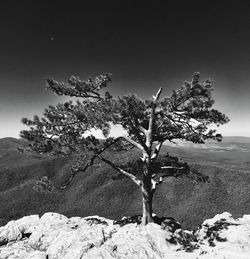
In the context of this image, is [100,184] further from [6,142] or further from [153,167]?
[6,142]

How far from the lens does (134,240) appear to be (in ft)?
46.3

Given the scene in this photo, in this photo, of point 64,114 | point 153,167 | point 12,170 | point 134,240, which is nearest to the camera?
point 134,240

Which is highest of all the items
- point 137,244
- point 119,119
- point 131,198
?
point 119,119

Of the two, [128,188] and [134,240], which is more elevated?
[134,240]

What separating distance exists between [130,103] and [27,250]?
1114 cm

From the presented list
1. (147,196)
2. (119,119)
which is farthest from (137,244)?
(119,119)

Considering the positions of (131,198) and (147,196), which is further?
(131,198)

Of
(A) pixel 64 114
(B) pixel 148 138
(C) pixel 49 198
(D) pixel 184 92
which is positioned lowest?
(C) pixel 49 198

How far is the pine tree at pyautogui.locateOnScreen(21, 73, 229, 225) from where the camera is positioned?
15055 millimetres

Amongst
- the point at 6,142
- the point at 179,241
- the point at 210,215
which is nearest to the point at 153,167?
the point at 179,241

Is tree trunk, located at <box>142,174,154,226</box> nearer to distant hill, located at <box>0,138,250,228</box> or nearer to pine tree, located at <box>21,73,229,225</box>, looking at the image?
pine tree, located at <box>21,73,229,225</box>

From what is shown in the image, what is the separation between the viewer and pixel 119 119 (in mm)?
15320

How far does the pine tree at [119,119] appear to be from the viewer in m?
15.1

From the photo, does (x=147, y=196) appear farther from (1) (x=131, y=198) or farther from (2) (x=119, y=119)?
(1) (x=131, y=198)
